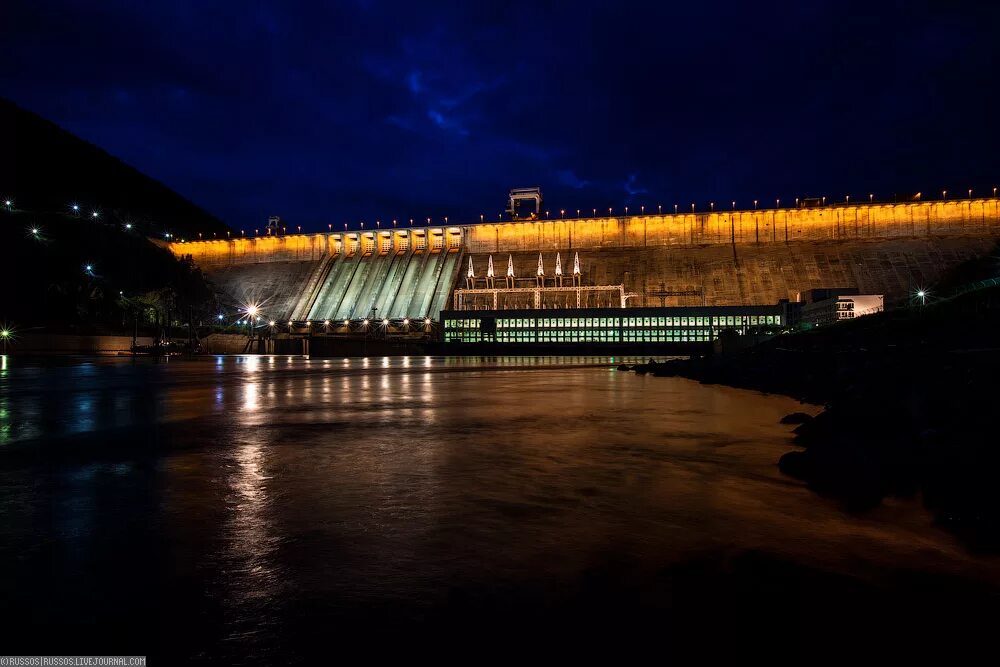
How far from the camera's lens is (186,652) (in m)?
3.09

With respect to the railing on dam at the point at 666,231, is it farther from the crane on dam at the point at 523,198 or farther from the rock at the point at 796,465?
Result: the rock at the point at 796,465

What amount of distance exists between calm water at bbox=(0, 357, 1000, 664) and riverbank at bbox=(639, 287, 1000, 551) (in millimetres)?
364

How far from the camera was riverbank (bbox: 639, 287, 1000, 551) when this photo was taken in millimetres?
5488

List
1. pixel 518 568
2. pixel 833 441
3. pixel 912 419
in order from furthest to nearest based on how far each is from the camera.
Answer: pixel 912 419 → pixel 833 441 → pixel 518 568

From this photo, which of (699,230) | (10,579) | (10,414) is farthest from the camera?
(699,230)

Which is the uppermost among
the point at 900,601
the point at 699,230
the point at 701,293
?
the point at 699,230

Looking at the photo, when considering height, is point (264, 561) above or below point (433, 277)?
below

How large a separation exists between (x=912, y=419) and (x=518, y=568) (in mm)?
6621

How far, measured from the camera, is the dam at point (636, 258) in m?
82.9

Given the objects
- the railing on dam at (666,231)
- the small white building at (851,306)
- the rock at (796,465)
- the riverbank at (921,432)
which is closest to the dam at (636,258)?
the railing on dam at (666,231)

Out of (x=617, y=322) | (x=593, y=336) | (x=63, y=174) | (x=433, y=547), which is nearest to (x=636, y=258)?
(x=617, y=322)

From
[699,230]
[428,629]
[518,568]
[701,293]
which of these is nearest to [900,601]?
[518,568]

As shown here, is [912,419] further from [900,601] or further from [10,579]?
[10,579]

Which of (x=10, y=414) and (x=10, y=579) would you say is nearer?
(x=10, y=579)
